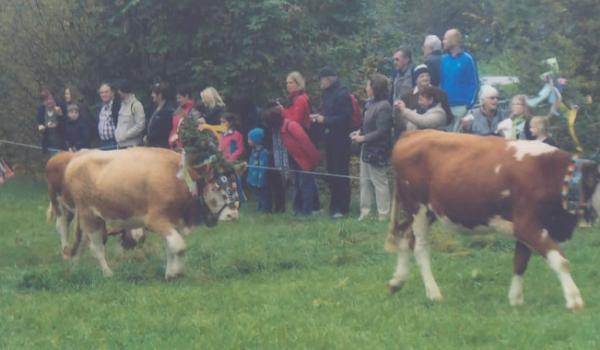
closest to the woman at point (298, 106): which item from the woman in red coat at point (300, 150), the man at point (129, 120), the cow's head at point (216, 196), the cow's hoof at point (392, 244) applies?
the woman in red coat at point (300, 150)

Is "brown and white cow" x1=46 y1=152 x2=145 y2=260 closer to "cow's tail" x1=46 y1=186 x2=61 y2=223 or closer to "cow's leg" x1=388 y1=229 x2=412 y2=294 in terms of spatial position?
"cow's tail" x1=46 y1=186 x2=61 y2=223

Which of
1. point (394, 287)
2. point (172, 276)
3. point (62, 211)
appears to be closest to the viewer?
point (394, 287)

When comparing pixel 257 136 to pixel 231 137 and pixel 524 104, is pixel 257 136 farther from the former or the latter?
pixel 524 104

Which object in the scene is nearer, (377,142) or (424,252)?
(424,252)

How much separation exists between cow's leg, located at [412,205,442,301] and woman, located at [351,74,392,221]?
499 centimetres

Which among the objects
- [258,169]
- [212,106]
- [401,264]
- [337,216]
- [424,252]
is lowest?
[337,216]

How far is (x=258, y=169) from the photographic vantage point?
1733cm

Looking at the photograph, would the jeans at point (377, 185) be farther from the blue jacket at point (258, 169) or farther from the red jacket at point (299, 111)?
the blue jacket at point (258, 169)

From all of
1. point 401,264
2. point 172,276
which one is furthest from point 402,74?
point 401,264

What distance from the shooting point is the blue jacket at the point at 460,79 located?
49.0 feet

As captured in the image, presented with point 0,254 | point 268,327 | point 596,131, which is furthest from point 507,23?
point 268,327

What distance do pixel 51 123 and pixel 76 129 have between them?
0.52 meters

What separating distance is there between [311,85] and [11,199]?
242 inches

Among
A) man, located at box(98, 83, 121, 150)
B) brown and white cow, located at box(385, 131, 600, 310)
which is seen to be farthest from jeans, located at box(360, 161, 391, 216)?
brown and white cow, located at box(385, 131, 600, 310)
